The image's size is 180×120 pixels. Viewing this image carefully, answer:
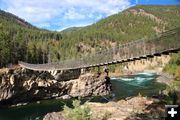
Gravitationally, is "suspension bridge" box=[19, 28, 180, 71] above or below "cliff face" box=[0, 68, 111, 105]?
above

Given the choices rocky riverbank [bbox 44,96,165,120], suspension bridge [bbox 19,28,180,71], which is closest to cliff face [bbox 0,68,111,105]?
suspension bridge [bbox 19,28,180,71]

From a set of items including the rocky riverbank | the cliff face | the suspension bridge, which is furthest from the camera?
the cliff face

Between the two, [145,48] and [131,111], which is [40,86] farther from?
[131,111]

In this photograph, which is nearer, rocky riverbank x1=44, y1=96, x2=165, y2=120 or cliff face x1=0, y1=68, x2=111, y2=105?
rocky riverbank x1=44, y1=96, x2=165, y2=120

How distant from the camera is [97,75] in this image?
2525 inches

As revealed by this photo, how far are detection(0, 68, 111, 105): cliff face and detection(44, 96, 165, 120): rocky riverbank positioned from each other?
120ft

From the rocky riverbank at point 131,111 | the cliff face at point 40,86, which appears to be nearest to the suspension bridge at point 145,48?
the rocky riverbank at point 131,111

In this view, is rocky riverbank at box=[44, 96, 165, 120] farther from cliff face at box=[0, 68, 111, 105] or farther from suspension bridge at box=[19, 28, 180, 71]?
cliff face at box=[0, 68, 111, 105]

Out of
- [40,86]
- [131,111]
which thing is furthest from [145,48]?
[40,86]

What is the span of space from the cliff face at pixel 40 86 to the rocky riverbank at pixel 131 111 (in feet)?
120

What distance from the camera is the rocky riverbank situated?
Result: 15.6m

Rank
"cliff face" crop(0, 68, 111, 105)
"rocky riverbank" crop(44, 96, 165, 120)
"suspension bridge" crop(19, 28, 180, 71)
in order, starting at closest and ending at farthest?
"rocky riverbank" crop(44, 96, 165, 120) → "suspension bridge" crop(19, 28, 180, 71) → "cliff face" crop(0, 68, 111, 105)

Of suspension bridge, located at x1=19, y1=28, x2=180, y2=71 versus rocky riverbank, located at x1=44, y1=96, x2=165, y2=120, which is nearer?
rocky riverbank, located at x1=44, y1=96, x2=165, y2=120

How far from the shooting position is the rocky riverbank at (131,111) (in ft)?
51.2
